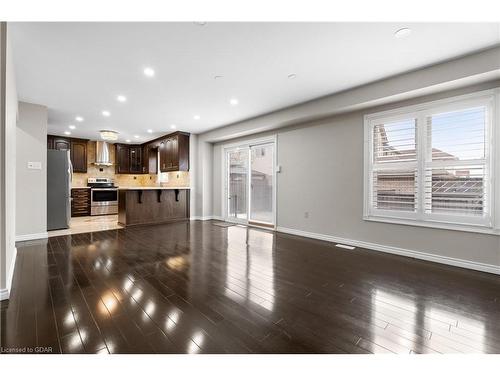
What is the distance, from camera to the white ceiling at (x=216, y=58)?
2.32 meters

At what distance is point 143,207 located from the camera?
245 inches

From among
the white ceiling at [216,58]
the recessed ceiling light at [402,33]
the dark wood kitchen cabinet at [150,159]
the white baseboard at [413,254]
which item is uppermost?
the white ceiling at [216,58]

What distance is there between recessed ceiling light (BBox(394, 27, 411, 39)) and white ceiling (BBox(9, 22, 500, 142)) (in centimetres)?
6

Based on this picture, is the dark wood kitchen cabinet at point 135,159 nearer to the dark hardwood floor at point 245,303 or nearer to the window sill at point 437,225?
the dark hardwood floor at point 245,303

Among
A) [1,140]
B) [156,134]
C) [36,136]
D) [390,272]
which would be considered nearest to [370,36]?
[390,272]

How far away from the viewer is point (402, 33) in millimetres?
2352

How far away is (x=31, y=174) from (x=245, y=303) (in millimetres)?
4919

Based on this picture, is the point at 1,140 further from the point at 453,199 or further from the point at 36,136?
the point at 453,199

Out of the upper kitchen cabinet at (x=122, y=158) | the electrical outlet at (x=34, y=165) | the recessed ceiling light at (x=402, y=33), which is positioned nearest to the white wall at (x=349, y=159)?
the recessed ceiling light at (x=402, y=33)

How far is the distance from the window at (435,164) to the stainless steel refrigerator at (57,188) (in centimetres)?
639

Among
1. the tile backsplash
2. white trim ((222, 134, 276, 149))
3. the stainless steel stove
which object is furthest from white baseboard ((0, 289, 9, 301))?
the stainless steel stove

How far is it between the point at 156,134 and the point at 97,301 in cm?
614

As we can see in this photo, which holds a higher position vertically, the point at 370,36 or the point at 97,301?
the point at 370,36
